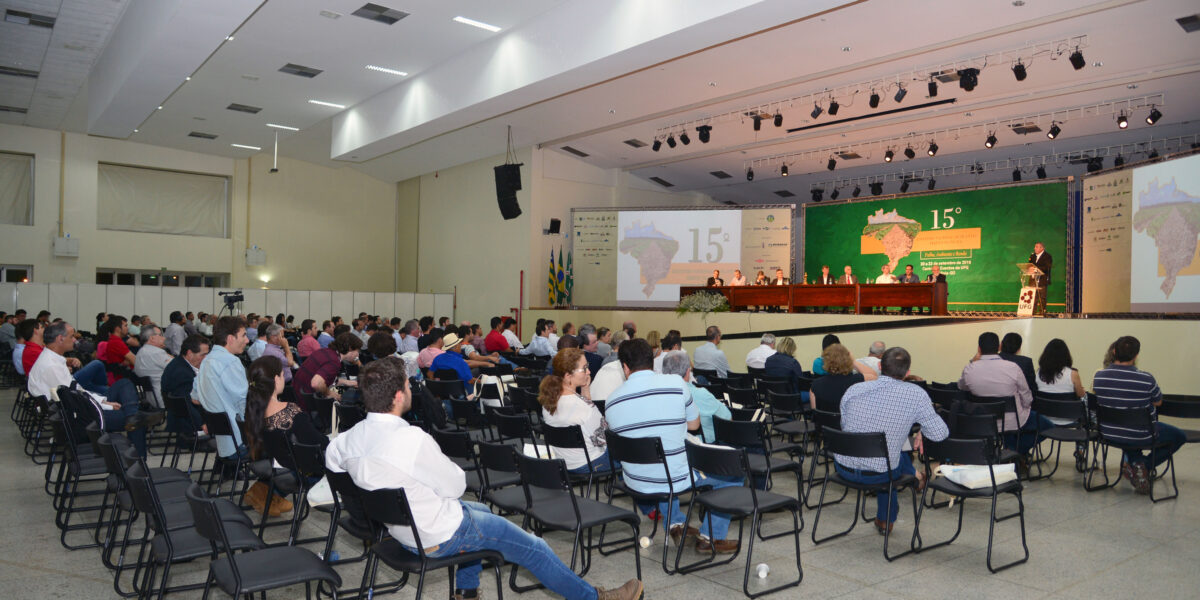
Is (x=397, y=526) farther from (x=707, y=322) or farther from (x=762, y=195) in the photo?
(x=762, y=195)

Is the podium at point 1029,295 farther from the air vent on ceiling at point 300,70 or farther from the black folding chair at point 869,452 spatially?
the air vent on ceiling at point 300,70

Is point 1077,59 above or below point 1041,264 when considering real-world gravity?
above

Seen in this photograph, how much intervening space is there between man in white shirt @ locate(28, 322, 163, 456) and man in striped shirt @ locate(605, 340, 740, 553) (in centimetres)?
370

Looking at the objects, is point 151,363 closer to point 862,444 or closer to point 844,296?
point 862,444

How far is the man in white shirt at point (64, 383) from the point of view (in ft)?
18.2

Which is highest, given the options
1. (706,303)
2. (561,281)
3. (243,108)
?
(243,108)

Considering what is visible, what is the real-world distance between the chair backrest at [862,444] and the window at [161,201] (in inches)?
765

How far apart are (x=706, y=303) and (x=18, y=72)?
1283cm

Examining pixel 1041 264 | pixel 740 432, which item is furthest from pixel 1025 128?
pixel 740 432

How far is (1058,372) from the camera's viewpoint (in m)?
6.30

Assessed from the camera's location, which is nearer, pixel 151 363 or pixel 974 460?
pixel 974 460

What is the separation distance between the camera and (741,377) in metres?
7.79

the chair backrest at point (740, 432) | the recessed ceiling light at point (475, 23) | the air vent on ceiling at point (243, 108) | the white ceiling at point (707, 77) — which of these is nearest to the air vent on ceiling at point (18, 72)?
the white ceiling at point (707, 77)

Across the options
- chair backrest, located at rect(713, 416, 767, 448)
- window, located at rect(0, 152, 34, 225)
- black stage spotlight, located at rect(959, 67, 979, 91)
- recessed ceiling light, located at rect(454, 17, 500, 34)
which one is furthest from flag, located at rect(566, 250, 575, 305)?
chair backrest, located at rect(713, 416, 767, 448)
